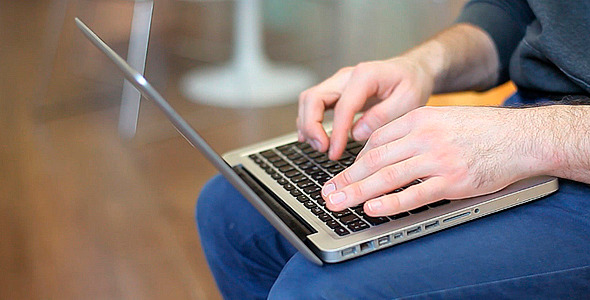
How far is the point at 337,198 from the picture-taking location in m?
0.73

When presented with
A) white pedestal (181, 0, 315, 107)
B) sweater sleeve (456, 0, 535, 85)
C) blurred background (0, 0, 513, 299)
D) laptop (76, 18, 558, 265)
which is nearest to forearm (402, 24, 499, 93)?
sweater sleeve (456, 0, 535, 85)

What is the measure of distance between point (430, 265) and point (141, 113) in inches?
69.8

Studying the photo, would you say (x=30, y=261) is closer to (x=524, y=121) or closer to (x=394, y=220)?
(x=394, y=220)

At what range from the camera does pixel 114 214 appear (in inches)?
69.4

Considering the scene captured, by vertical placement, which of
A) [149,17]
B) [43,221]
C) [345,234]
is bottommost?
[43,221]

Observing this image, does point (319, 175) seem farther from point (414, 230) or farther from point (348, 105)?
point (414, 230)

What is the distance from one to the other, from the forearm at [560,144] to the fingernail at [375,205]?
0.54 feet

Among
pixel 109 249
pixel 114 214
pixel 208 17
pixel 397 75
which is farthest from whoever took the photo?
pixel 208 17

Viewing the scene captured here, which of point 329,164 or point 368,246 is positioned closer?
point 368,246

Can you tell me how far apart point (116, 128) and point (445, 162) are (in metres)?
1.70

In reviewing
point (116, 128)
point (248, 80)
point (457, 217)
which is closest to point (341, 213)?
point (457, 217)

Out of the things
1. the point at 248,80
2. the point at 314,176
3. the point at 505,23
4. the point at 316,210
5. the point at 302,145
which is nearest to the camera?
the point at 316,210

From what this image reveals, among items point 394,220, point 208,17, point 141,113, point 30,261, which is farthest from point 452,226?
point 208,17

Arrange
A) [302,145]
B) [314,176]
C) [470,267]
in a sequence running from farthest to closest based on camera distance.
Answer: [302,145]
[314,176]
[470,267]
